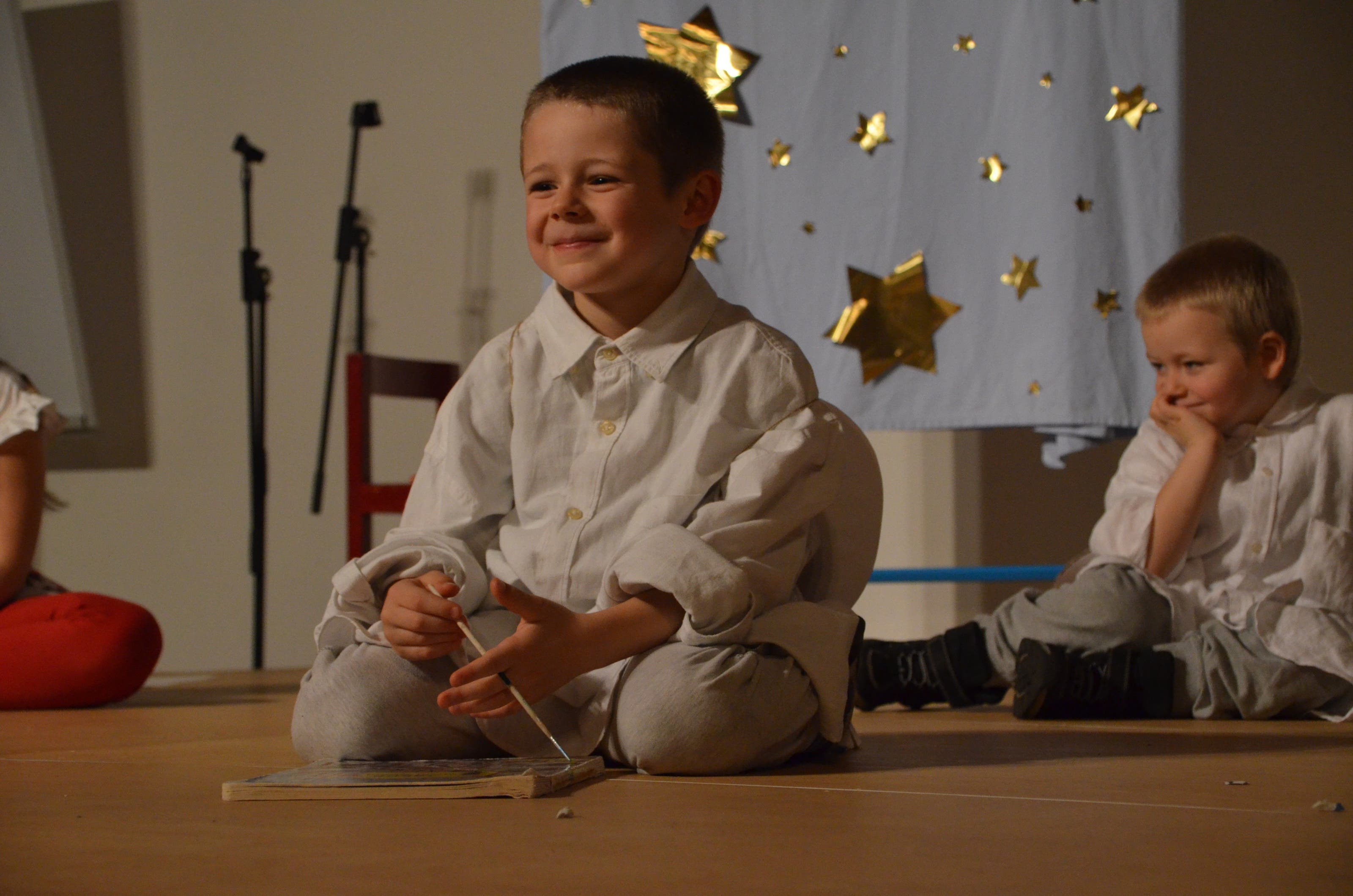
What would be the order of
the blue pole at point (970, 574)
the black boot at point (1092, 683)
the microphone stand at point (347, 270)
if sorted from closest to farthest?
1. the black boot at point (1092, 683)
2. the blue pole at point (970, 574)
3. the microphone stand at point (347, 270)

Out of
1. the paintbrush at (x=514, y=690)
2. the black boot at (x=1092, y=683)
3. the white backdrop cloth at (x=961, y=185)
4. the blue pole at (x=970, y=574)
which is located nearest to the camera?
the paintbrush at (x=514, y=690)

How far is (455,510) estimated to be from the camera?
0.95 m

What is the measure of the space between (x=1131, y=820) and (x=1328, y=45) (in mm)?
1786

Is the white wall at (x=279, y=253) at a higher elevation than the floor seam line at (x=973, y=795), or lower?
higher

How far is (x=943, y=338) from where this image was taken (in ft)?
5.93

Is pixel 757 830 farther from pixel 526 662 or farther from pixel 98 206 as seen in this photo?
pixel 98 206

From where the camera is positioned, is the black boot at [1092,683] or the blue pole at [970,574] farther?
the blue pole at [970,574]

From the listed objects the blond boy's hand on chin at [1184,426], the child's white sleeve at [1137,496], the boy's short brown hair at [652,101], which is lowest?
the child's white sleeve at [1137,496]

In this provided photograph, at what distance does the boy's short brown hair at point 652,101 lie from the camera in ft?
3.07

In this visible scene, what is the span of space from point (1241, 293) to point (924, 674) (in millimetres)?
509

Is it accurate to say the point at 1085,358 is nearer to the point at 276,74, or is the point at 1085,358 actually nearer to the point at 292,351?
the point at 292,351

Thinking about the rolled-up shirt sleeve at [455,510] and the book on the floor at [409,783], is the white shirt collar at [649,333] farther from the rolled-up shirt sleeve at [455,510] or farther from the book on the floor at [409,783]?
the book on the floor at [409,783]

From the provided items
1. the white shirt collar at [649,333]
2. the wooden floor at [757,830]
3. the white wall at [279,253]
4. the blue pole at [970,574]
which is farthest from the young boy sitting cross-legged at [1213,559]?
the white wall at [279,253]

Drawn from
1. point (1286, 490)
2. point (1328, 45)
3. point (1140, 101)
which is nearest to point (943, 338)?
point (1140, 101)
